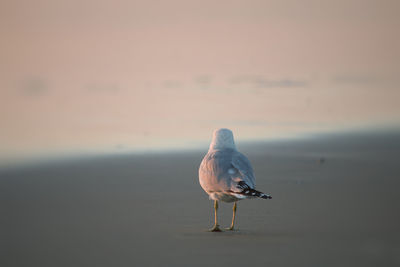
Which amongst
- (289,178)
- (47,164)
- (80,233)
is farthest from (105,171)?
(80,233)

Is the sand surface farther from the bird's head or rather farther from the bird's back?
the bird's head

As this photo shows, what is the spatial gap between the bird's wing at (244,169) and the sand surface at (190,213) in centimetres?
55

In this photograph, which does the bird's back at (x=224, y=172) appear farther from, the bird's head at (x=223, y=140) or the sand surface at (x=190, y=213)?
the sand surface at (x=190, y=213)

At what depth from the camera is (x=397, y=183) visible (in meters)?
9.45

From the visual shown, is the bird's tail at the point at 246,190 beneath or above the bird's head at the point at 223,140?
beneath

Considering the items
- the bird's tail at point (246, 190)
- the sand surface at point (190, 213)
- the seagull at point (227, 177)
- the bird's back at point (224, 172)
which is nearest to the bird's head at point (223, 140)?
the seagull at point (227, 177)

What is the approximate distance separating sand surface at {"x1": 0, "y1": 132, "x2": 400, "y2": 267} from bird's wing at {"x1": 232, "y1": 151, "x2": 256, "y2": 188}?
546 millimetres

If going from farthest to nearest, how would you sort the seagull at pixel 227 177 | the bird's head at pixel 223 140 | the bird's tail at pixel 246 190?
1. the bird's head at pixel 223 140
2. the seagull at pixel 227 177
3. the bird's tail at pixel 246 190

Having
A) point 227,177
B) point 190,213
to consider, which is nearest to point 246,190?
point 227,177

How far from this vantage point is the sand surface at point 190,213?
625 cm

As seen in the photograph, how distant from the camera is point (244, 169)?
7.27m

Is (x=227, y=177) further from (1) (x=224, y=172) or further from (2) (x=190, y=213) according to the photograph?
(2) (x=190, y=213)

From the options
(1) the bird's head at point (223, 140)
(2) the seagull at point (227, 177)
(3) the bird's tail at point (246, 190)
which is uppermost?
(1) the bird's head at point (223, 140)

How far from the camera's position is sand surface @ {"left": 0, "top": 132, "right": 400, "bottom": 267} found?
20.5 ft
